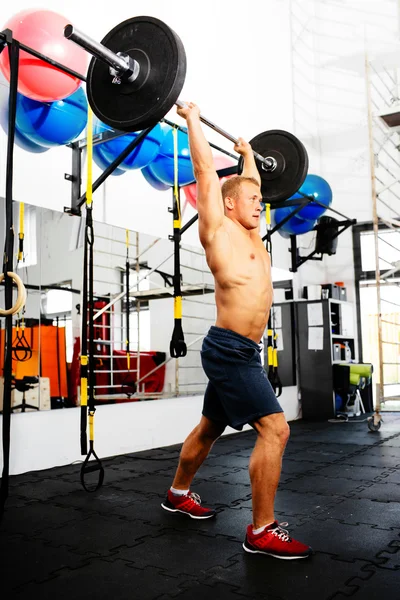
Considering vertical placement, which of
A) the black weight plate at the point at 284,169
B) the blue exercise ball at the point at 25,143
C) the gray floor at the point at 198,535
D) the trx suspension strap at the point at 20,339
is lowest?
the gray floor at the point at 198,535

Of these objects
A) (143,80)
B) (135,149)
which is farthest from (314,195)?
(143,80)

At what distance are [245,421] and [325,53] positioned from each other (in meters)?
6.70

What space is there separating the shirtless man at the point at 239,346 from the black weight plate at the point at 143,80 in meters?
0.12

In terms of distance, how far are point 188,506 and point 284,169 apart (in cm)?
195

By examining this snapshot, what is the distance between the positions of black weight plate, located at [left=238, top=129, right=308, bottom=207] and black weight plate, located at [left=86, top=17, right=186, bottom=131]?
47.6 inches

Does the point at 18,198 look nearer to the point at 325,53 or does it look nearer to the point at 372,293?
the point at 372,293

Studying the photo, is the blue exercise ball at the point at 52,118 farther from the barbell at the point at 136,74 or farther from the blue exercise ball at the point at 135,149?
the barbell at the point at 136,74

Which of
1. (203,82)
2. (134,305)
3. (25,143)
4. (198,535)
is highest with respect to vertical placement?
(203,82)

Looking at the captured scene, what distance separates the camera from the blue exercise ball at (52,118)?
9.22 ft

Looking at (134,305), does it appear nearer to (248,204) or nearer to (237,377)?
(248,204)

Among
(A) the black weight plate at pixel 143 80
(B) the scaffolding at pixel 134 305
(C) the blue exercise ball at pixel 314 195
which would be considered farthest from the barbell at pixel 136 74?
(C) the blue exercise ball at pixel 314 195

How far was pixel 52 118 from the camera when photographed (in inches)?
113

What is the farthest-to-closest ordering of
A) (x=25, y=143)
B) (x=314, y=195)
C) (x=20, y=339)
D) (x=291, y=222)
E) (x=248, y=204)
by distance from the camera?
1. (x=291, y=222)
2. (x=314, y=195)
3. (x=20, y=339)
4. (x=25, y=143)
5. (x=248, y=204)

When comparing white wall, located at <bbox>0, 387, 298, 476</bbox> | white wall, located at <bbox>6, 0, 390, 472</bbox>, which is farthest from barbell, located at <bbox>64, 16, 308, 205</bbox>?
white wall, located at <bbox>0, 387, 298, 476</bbox>
